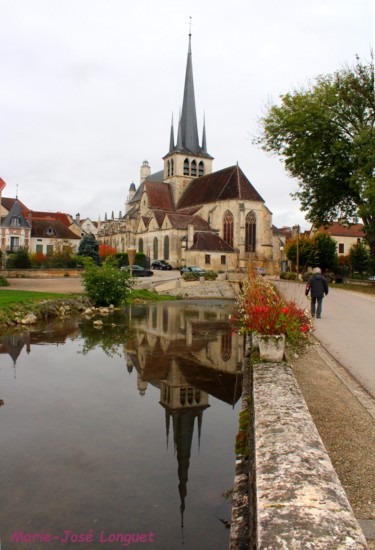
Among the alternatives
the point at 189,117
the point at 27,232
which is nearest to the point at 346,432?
the point at 27,232

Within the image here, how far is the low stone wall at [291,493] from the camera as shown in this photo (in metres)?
2.14

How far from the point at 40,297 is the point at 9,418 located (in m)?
14.2

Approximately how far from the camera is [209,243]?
179ft

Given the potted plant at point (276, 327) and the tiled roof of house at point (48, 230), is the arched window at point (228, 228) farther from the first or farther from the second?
the potted plant at point (276, 327)

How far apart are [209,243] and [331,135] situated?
27919 mm

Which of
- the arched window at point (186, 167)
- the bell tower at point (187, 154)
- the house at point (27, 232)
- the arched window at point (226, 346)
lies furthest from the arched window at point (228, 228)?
the arched window at point (226, 346)

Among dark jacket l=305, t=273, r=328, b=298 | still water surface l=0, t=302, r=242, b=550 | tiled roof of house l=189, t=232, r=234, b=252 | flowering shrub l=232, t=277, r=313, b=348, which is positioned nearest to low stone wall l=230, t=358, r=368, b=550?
still water surface l=0, t=302, r=242, b=550

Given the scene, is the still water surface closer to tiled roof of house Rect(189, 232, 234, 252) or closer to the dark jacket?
the dark jacket

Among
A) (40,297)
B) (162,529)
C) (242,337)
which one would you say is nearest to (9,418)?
(162,529)

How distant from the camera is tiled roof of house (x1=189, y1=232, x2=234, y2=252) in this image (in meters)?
53.5

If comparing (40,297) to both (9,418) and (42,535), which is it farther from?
(42,535)

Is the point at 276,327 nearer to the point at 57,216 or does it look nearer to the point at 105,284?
the point at 105,284

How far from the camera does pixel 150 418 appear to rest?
624 centimetres

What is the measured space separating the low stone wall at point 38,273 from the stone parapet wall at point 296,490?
109 ft
